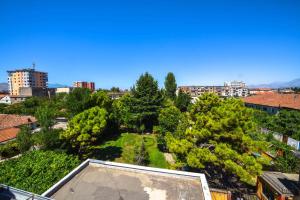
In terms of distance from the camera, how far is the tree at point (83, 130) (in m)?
16.3

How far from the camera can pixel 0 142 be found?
69.5ft

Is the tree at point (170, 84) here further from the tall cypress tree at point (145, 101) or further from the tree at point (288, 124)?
the tree at point (288, 124)

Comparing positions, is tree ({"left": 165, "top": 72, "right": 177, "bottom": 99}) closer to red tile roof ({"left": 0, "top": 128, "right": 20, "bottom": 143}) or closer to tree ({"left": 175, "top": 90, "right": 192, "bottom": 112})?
tree ({"left": 175, "top": 90, "right": 192, "bottom": 112})

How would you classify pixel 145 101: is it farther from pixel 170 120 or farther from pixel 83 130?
pixel 83 130

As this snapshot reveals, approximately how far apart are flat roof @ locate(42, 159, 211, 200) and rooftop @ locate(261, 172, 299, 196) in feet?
18.9

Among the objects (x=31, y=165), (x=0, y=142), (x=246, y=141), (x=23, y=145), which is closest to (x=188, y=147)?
(x=246, y=141)

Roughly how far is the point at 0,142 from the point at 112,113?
14.5 metres

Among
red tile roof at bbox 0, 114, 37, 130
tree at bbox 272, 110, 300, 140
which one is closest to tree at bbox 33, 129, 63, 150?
red tile roof at bbox 0, 114, 37, 130

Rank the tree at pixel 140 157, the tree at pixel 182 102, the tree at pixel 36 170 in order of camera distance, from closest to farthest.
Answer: the tree at pixel 36 170
the tree at pixel 140 157
the tree at pixel 182 102

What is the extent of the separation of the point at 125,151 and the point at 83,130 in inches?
289

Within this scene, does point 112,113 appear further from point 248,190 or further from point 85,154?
point 248,190

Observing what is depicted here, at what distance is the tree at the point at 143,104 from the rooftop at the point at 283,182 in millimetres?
19630

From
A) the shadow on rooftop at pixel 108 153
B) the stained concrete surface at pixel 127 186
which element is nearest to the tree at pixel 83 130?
the shadow on rooftop at pixel 108 153

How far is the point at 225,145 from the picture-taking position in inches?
452
